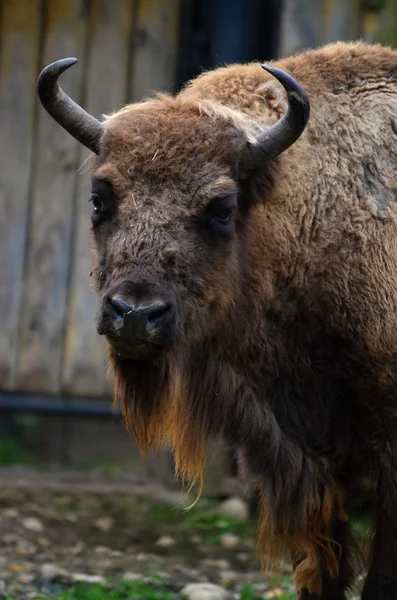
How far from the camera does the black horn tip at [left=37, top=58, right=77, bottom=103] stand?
4828mm

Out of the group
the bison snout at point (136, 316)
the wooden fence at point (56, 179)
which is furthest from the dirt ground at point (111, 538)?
the bison snout at point (136, 316)

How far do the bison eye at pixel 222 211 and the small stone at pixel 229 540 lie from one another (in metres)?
3.04

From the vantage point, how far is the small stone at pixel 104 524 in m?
7.43

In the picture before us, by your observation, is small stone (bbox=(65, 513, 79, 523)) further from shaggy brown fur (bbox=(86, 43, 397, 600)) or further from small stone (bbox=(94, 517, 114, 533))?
shaggy brown fur (bbox=(86, 43, 397, 600))

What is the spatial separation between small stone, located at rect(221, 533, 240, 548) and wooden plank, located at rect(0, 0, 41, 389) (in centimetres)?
180

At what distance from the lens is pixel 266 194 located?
5027 mm

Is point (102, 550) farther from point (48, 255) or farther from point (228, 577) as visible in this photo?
point (48, 255)

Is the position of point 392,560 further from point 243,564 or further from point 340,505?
point 243,564

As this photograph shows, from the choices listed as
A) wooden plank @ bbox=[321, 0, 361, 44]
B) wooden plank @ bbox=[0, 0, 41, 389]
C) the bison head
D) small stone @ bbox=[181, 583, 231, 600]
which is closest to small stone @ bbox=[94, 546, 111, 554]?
small stone @ bbox=[181, 583, 231, 600]

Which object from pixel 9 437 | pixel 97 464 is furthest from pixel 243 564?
pixel 9 437

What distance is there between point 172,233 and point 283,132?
0.65 metres

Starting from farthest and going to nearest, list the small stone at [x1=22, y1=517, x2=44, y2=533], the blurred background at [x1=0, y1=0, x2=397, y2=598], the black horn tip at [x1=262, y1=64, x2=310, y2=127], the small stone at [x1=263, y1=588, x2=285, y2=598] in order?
1. the blurred background at [x1=0, y1=0, x2=397, y2=598]
2. the small stone at [x1=22, y1=517, x2=44, y2=533]
3. the small stone at [x1=263, y1=588, x2=285, y2=598]
4. the black horn tip at [x1=262, y1=64, x2=310, y2=127]

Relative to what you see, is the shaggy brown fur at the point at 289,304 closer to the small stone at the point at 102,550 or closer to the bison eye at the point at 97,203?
the bison eye at the point at 97,203

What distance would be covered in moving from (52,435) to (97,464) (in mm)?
572
